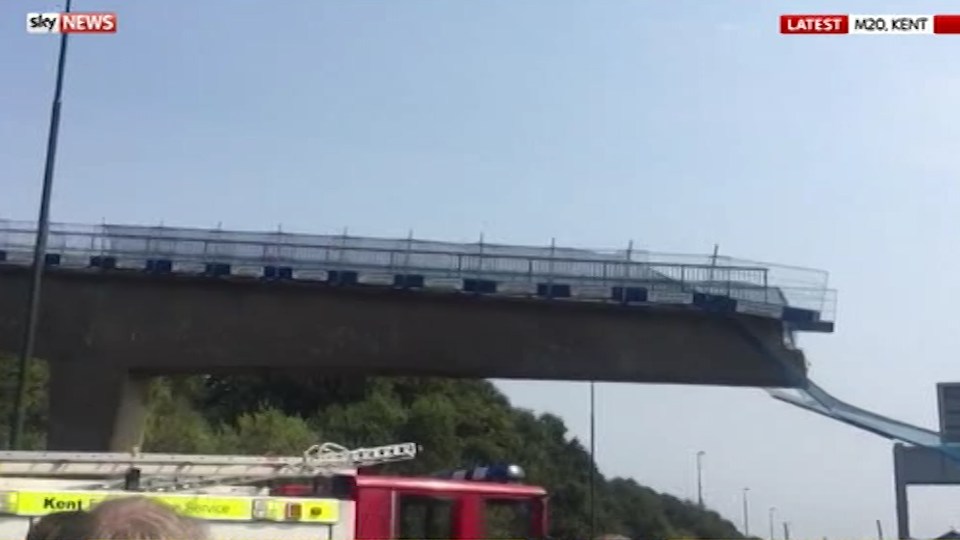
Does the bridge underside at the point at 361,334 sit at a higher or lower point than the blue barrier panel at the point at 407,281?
lower

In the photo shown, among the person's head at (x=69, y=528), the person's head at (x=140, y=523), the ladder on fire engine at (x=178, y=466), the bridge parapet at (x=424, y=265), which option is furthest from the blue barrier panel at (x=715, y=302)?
the person's head at (x=140, y=523)

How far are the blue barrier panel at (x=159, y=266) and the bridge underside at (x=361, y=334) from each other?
0.24 m

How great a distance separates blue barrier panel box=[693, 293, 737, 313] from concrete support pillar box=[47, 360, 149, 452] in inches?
620

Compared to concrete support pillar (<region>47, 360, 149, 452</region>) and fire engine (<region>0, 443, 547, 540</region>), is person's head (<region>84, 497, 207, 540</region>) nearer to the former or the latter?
fire engine (<region>0, 443, 547, 540</region>)

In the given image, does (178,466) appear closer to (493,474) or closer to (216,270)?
(493,474)

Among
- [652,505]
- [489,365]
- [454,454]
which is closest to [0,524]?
[489,365]

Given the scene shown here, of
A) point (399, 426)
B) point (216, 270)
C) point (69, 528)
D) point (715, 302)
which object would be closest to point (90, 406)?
point (216, 270)

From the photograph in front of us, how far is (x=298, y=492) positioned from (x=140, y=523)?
10.2 meters

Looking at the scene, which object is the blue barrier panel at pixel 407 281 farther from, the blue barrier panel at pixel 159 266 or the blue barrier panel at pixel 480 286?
the blue barrier panel at pixel 159 266

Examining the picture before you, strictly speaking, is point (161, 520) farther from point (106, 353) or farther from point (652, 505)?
point (652, 505)

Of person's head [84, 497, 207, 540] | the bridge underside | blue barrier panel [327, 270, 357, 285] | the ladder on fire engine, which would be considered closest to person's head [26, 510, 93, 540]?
person's head [84, 497, 207, 540]

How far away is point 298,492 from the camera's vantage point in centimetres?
1384

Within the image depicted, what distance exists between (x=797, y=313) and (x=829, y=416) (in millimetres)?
3144

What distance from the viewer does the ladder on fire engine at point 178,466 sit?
12.6m
